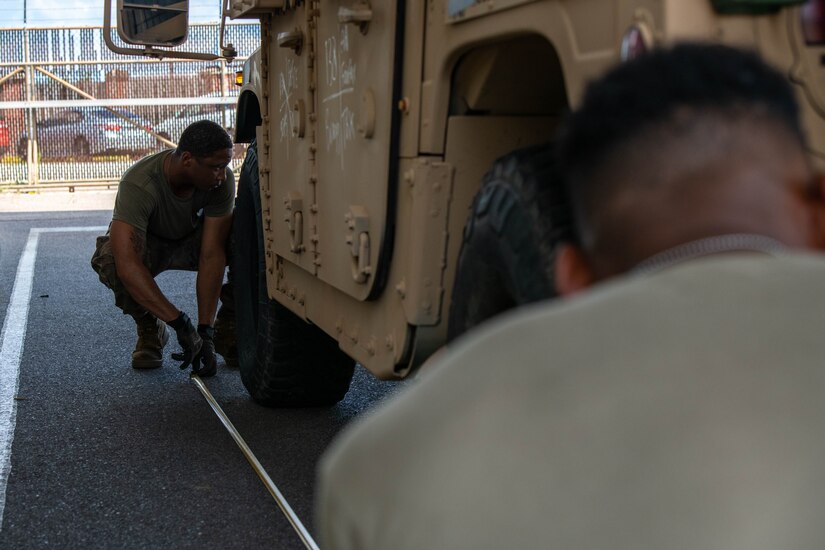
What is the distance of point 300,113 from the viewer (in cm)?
411

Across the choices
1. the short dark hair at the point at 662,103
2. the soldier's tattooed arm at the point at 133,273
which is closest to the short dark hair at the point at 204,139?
the soldier's tattooed arm at the point at 133,273

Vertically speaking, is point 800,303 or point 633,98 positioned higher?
point 633,98

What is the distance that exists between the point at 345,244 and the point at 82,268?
6.84m

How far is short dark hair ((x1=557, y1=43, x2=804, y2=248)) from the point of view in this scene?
1146mm

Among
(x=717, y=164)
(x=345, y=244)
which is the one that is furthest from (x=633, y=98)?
(x=345, y=244)

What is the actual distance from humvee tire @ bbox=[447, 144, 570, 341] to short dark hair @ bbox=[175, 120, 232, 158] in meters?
3.29

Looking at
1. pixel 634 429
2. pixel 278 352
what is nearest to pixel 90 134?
pixel 278 352

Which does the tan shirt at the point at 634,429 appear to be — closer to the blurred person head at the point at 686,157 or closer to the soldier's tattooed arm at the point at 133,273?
the blurred person head at the point at 686,157

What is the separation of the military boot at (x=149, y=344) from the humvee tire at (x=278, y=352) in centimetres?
80

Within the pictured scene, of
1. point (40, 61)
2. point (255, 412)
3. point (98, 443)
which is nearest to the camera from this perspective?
point (98, 443)

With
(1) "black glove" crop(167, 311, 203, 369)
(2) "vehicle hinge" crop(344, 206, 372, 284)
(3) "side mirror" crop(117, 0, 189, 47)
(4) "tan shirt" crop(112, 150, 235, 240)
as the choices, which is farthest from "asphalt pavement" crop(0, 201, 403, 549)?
(3) "side mirror" crop(117, 0, 189, 47)

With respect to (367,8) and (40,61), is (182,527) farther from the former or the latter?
(40,61)

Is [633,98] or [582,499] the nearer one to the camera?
[582,499]

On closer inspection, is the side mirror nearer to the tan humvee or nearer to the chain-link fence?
the tan humvee
